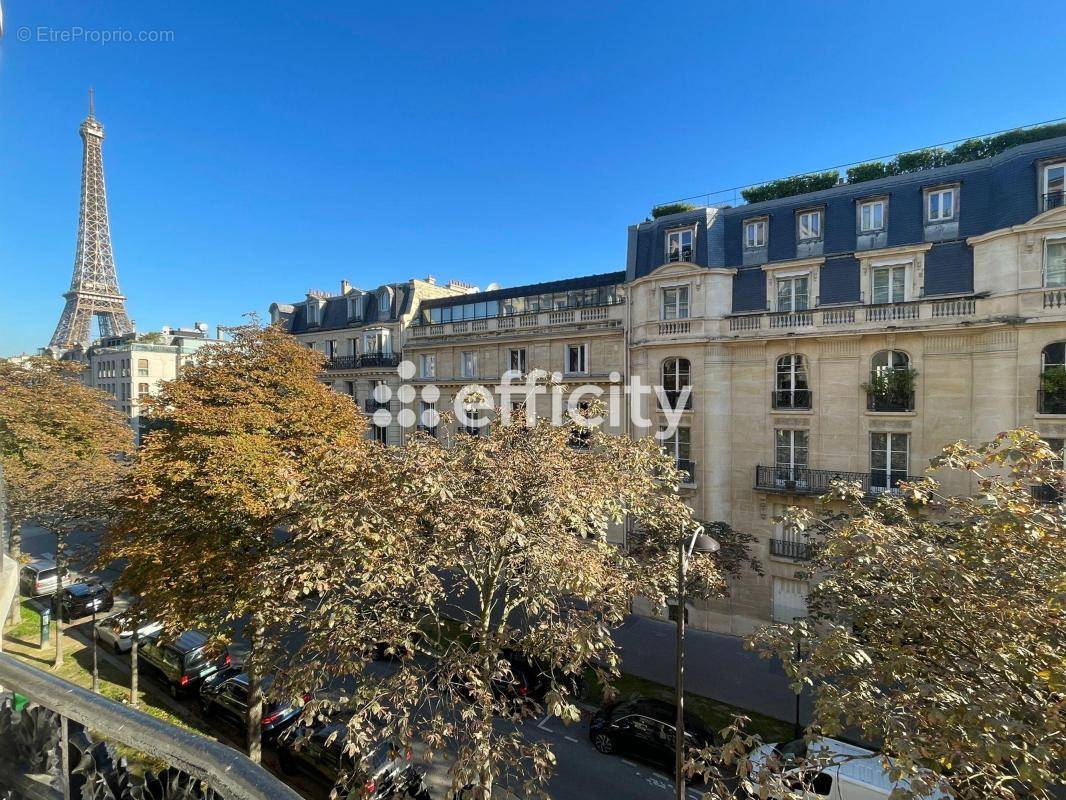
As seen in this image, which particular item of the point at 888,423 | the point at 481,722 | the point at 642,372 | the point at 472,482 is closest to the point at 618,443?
the point at 472,482

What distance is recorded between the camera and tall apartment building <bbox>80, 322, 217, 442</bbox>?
156 ft

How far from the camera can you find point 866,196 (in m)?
19.3

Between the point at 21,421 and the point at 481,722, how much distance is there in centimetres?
2245

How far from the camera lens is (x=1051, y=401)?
15.8 metres

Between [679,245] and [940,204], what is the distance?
9208 mm

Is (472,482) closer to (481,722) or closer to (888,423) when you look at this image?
(481,722)

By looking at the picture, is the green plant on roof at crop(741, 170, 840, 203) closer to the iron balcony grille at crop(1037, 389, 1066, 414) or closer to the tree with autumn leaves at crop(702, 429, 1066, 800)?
the iron balcony grille at crop(1037, 389, 1066, 414)

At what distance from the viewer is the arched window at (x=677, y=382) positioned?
2120 centimetres

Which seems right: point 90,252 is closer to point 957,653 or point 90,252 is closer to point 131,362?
point 131,362

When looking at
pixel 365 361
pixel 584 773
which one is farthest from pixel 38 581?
pixel 584 773

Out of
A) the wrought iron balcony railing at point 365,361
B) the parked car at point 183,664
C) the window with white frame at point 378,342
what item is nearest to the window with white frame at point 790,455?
the parked car at point 183,664

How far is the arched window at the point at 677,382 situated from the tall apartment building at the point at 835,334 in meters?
0.09

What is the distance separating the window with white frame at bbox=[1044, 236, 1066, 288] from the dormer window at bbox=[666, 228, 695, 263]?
1132 cm

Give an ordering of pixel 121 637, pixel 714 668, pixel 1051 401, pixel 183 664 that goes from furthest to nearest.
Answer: pixel 121 637
pixel 714 668
pixel 183 664
pixel 1051 401
